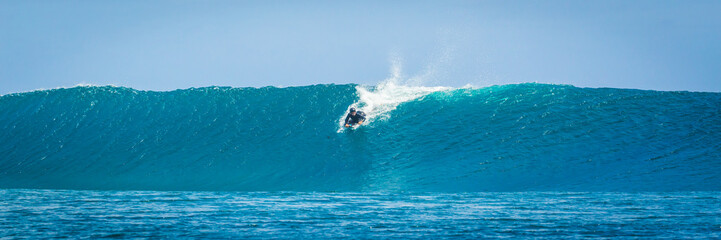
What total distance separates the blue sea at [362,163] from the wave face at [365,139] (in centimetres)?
6

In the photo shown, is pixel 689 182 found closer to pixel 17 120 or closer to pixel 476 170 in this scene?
pixel 476 170

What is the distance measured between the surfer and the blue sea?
0.28m

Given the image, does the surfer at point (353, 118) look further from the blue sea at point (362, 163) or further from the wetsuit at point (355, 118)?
the blue sea at point (362, 163)

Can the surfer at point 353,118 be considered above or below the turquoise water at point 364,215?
above

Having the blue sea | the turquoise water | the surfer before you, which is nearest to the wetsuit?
the surfer

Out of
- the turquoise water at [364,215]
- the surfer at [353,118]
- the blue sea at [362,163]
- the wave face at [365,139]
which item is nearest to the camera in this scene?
the turquoise water at [364,215]

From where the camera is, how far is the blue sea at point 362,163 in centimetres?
792

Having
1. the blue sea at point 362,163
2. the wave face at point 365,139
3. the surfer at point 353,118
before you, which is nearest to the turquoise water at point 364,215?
the blue sea at point 362,163

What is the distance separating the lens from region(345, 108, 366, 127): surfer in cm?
1725

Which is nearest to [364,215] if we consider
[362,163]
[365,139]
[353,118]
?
[362,163]

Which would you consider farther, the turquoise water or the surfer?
the surfer

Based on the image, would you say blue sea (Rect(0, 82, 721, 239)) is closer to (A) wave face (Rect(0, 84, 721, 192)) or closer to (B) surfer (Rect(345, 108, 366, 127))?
(A) wave face (Rect(0, 84, 721, 192))

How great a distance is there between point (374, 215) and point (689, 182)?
7235 mm

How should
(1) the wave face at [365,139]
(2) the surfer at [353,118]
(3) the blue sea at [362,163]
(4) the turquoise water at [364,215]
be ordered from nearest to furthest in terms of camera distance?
1. (4) the turquoise water at [364,215]
2. (3) the blue sea at [362,163]
3. (1) the wave face at [365,139]
4. (2) the surfer at [353,118]
